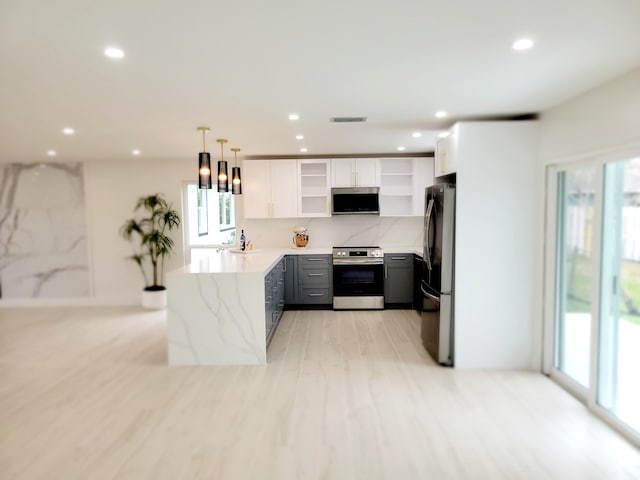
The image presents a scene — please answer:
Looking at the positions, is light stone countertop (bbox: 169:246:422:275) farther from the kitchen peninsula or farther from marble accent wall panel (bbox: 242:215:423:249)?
marble accent wall panel (bbox: 242:215:423:249)

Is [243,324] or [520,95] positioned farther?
[243,324]

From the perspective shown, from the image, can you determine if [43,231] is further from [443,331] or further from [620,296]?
[620,296]

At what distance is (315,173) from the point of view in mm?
6625

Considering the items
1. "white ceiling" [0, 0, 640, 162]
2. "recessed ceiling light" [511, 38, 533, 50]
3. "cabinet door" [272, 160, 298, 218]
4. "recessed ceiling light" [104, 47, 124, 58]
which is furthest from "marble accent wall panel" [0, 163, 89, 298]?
"recessed ceiling light" [511, 38, 533, 50]

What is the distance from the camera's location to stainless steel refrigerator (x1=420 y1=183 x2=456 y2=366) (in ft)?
13.3

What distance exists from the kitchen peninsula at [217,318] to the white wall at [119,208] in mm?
2995

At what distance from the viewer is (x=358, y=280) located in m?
6.32

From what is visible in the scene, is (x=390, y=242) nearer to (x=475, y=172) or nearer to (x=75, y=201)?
(x=475, y=172)

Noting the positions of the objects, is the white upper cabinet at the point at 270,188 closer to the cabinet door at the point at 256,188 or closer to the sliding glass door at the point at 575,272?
the cabinet door at the point at 256,188

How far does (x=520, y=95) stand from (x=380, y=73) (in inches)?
52.8

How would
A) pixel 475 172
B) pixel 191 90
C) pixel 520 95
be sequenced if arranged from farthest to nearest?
pixel 475 172 → pixel 520 95 → pixel 191 90

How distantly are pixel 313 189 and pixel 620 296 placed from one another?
176 inches

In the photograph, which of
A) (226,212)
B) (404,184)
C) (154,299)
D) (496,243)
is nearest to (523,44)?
(496,243)

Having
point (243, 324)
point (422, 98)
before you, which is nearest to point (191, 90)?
point (422, 98)
